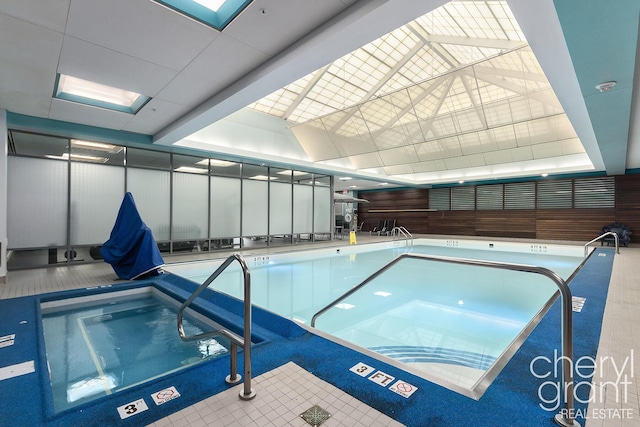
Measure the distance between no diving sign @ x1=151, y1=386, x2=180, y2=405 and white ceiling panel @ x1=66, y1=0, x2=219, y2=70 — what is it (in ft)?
9.85

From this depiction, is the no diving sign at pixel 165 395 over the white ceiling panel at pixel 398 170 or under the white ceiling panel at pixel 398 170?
under

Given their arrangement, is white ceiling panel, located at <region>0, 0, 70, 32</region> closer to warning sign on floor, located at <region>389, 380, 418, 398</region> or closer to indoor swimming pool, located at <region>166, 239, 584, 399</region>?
indoor swimming pool, located at <region>166, 239, 584, 399</region>

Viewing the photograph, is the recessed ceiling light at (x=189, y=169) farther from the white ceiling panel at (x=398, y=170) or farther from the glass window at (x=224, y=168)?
the white ceiling panel at (x=398, y=170)

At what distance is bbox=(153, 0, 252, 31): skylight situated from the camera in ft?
8.78

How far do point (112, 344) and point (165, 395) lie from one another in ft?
6.28

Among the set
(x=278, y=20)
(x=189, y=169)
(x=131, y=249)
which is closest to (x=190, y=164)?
(x=189, y=169)

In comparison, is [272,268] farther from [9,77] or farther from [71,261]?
[9,77]

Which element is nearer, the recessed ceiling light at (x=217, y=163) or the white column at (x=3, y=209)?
the white column at (x=3, y=209)

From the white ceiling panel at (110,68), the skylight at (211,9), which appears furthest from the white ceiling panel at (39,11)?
the skylight at (211,9)

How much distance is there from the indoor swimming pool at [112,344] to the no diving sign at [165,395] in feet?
2.89

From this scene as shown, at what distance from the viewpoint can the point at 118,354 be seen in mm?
2939

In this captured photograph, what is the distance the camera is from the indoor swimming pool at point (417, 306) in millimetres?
2822

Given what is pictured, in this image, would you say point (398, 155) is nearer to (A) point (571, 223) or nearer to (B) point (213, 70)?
(B) point (213, 70)

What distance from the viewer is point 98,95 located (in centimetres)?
481
